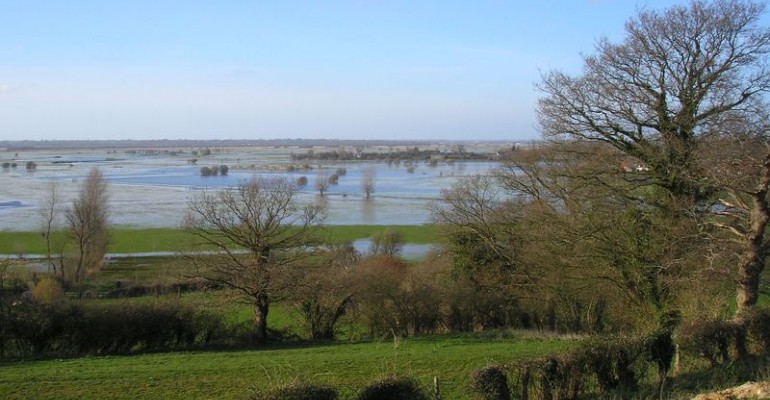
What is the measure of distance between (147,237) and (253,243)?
26601mm

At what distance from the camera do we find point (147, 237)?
47.1 metres

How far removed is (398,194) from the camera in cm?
7344

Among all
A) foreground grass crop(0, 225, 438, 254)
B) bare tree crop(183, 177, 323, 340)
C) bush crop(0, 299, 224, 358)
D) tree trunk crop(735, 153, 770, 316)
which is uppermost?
tree trunk crop(735, 153, 770, 316)

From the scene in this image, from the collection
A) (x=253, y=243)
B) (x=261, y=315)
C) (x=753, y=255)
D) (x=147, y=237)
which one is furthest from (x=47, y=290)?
(x=753, y=255)

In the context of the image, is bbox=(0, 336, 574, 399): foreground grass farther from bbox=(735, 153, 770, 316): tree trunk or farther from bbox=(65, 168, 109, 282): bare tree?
bbox=(65, 168, 109, 282): bare tree

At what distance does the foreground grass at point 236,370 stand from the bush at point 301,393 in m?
1.49

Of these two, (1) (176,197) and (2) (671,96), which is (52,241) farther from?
(2) (671,96)

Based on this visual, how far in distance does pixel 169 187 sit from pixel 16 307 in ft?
204

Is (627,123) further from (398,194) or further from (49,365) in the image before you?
(398,194)

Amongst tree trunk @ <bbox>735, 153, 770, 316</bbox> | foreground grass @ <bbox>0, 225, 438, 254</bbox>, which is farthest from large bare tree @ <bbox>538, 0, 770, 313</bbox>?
foreground grass @ <bbox>0, 225, 438, 254</bbox>

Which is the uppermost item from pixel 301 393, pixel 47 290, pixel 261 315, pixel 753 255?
pixel 753 255

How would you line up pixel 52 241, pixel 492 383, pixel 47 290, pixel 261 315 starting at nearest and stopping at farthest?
1. pixel 492 383
2. pixel 261 315
3. pixel 47 290
4. pixel 52 241

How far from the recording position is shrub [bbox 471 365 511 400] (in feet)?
28.1

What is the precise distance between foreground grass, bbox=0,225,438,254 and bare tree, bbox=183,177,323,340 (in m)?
16.8
